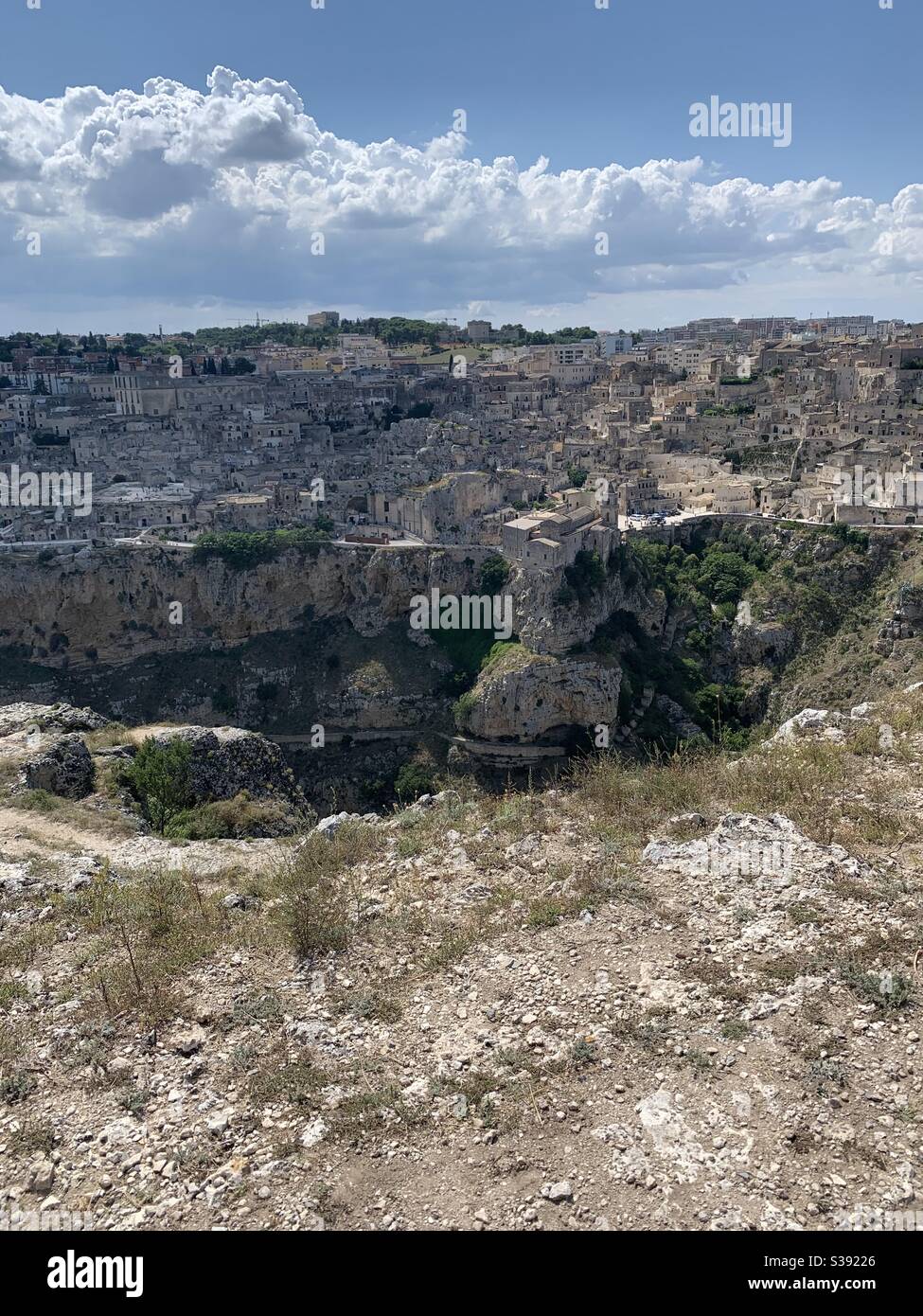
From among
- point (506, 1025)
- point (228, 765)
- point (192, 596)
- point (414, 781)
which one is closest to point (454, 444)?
point (192, 596)

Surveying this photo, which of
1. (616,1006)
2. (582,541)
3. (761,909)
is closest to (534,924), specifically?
(616,1006)

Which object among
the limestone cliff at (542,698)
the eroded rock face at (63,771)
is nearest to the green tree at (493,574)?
the limestone cliff at (542,698)

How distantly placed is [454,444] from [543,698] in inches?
883

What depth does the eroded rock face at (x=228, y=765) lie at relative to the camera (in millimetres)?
18516

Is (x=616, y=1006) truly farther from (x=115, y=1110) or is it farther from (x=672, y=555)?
(x=672, y=555)

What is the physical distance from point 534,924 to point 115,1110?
3825 mm

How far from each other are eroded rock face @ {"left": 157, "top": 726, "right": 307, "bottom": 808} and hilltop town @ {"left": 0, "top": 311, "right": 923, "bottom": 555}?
14.8 metres

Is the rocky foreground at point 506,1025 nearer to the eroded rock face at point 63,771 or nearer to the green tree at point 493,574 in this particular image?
the eroded rock face at point 63,771

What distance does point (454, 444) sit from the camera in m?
48.4

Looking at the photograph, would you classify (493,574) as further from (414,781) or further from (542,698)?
(414,781)

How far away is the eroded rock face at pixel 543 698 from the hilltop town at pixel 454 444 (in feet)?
13.7

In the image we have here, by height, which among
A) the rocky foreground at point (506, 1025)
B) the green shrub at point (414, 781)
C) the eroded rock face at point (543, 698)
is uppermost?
the rocky foreground at point (506, 1025)

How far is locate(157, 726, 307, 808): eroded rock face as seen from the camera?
60.7 ft

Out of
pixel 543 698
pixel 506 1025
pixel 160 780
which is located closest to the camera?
pixel 506 1025
